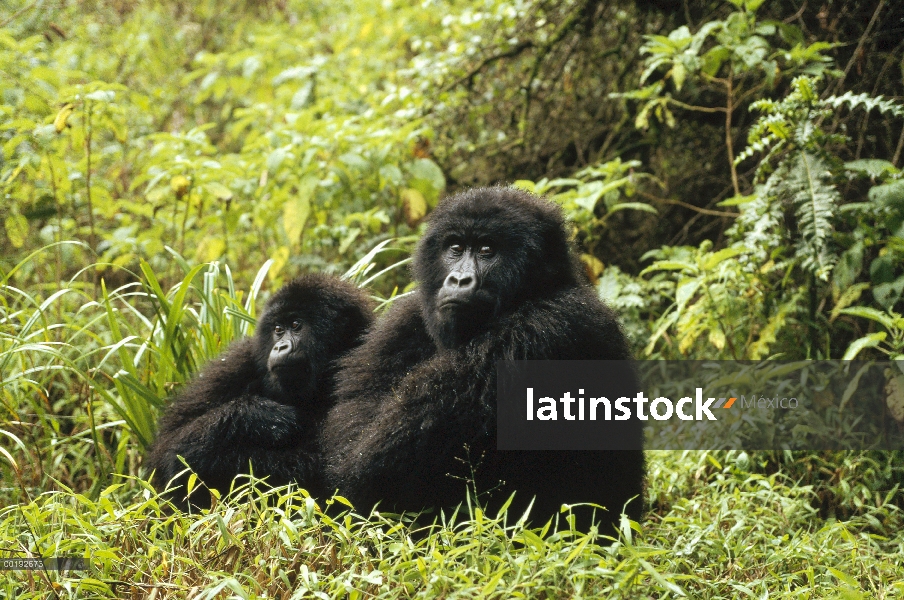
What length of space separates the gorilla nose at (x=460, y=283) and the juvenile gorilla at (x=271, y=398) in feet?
2.50

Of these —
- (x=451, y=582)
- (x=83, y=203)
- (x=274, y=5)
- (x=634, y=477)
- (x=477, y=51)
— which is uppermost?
(x=274, y=5)

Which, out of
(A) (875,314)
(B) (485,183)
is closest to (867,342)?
(A) (875,314)

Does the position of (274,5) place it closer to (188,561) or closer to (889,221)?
(889,221)

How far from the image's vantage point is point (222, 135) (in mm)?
8984

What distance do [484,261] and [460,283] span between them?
0.15 metres

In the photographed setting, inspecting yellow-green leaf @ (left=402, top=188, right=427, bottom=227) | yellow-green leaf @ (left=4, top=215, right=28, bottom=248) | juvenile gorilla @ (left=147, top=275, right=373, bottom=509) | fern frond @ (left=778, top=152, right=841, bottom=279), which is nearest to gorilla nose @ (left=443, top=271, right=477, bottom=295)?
juvenile gorilla @ (left=147, top=275, right=373, bottom=509)

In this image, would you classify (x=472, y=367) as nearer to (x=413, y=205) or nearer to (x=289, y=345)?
(x=289, y=345)

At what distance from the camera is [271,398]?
3.37m

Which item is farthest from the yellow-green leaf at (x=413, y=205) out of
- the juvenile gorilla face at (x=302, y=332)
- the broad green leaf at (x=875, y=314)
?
the broad green leaf at (x=875, y=314)

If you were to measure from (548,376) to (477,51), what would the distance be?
156 inches

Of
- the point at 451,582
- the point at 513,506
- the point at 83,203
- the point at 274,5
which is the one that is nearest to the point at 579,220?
the point at 513,506

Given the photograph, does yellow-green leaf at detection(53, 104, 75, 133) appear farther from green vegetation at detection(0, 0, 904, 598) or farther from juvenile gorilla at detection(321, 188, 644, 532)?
juvenile gorilla at detection(321, 188, 644, 532)

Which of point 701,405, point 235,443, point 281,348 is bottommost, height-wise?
point 701,405

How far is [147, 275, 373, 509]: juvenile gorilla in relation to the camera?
3.14m
